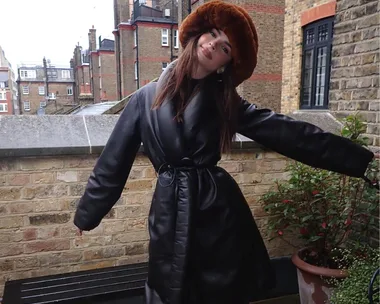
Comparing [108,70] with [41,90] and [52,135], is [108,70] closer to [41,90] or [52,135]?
[41,90]

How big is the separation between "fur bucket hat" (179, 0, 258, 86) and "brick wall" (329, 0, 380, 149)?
1473mm

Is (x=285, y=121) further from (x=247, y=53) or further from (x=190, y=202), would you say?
(x=190, y=202)

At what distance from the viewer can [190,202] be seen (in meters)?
1.46

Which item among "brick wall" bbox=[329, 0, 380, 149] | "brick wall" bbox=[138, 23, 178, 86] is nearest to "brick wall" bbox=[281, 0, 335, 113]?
"brick wall" bbox=[329, 0, 380, 149]

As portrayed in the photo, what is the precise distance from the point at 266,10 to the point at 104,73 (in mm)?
19214

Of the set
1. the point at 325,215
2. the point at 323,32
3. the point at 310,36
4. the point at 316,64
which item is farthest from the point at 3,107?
the point at 325,215

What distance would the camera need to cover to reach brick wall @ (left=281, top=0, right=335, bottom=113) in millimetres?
8484

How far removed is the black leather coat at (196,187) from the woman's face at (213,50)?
0.51 feet

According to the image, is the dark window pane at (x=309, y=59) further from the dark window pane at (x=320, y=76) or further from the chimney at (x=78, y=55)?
the chimney at (x=78, y=55)

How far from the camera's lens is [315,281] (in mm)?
2428

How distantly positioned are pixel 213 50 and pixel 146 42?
21277 millimetres

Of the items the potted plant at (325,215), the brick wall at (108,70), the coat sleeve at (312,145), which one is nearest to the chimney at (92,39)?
the brick wall at (108,70)

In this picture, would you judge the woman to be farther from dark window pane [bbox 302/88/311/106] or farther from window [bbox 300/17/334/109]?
dark window pane [bbox 302/88/311/106]

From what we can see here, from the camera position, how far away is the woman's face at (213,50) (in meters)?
1.46
